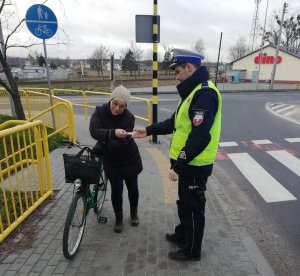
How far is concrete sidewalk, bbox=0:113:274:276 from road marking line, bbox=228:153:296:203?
2.71ft

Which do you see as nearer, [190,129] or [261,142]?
[190,129]

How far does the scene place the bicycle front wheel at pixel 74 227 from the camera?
2729 mm

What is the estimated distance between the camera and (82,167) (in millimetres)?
2768

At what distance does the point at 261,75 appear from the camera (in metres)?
43.8

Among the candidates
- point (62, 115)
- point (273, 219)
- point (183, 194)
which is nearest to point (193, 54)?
point (183, 194)

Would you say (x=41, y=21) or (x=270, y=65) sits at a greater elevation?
(x=41, y=21)

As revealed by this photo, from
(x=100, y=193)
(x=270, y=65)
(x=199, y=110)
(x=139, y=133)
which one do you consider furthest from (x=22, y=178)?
(x=270, y=65)

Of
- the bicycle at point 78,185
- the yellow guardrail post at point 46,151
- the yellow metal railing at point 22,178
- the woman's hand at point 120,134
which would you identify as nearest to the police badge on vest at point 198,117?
the woman's hand at point 120,134

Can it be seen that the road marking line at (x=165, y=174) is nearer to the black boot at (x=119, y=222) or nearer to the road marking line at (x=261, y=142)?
the black boot at (x=119, y=222)

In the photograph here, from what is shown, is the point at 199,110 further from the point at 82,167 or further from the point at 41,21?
the point at 41,21

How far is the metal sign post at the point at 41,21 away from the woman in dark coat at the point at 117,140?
13.7ft

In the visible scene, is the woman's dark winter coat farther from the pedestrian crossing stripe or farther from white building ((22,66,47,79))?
white building ((22,66,47,79))

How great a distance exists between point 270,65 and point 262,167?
1619 inches

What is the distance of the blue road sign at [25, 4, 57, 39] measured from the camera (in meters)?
6.20
